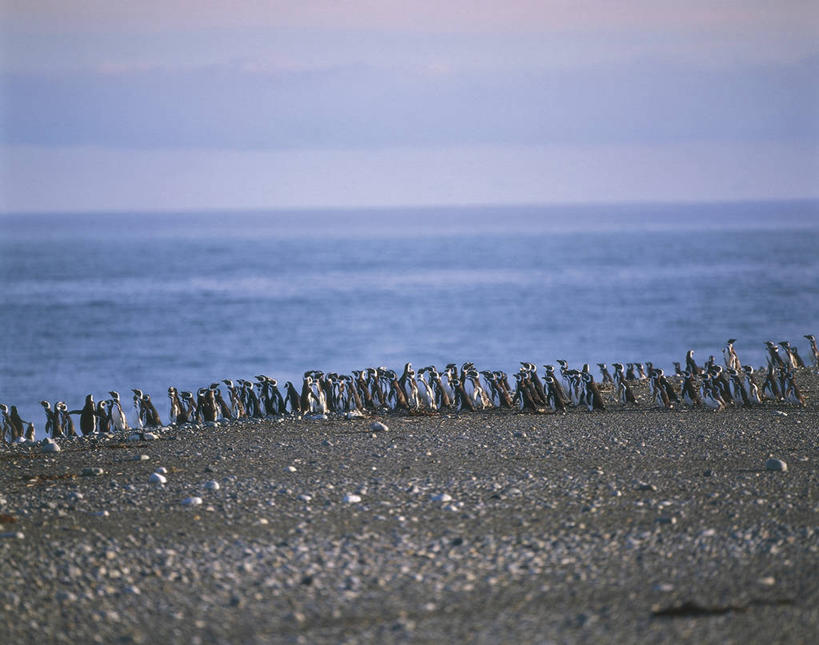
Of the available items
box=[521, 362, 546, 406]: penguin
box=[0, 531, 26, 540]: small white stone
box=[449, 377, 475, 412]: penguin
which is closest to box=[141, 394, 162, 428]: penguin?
box=[449, 377, 475, 412]: penguin

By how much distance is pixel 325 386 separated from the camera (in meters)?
14.1

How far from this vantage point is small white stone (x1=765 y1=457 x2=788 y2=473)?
9109 millimetres

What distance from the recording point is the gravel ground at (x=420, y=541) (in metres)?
5.59

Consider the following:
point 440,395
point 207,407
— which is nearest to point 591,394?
point 440,395

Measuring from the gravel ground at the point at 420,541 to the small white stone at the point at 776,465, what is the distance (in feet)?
0.15

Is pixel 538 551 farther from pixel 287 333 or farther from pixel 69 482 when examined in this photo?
pixel 287 333

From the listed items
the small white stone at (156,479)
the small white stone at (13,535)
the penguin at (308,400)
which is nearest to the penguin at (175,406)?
the penguin at (308,400)

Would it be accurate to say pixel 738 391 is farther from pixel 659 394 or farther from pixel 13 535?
pixel 13 535

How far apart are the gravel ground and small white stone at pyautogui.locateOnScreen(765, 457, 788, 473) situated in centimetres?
5

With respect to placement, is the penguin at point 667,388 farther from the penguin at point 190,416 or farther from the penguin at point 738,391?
the penguin at point 190,416

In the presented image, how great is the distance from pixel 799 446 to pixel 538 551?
4717 millimetres

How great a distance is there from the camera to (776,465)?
30.0 feet

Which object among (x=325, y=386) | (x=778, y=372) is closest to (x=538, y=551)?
(x=325, y=386)

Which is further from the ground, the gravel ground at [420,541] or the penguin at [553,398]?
the penguin at [553,398]
